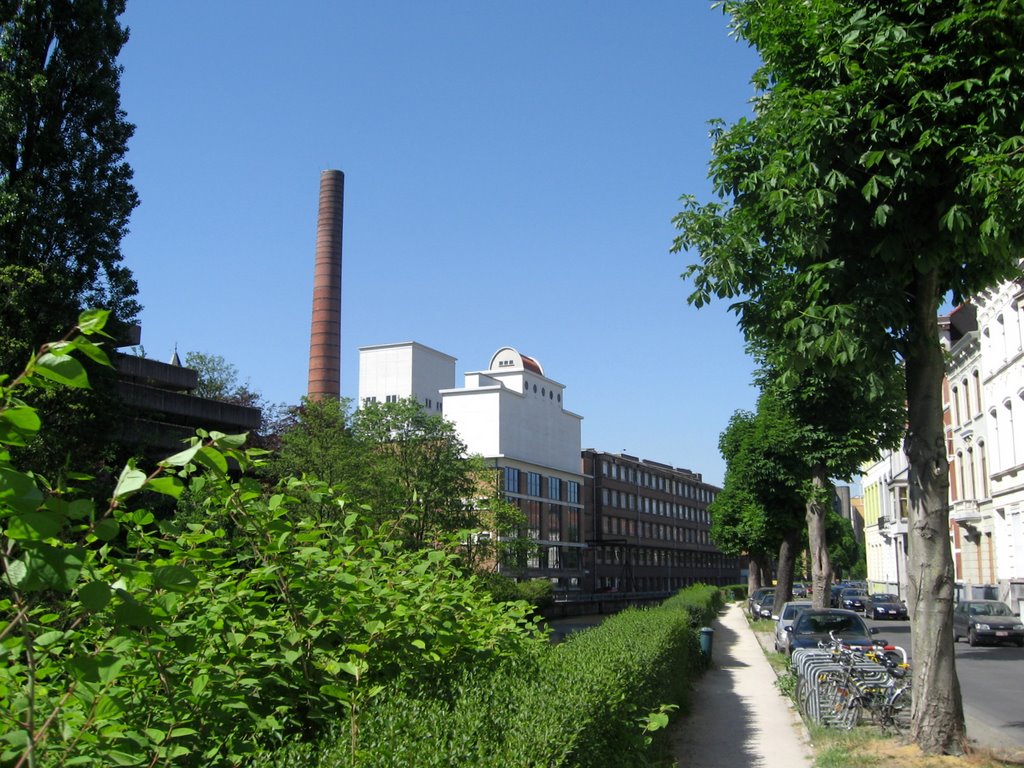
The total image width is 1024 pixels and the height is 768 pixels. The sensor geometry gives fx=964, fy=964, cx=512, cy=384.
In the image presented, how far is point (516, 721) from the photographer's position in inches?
191

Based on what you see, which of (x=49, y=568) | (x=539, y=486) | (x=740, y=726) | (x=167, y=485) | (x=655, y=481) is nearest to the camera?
(x=49, y=568)

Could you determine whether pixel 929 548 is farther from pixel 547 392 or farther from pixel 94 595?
pixel 547 392

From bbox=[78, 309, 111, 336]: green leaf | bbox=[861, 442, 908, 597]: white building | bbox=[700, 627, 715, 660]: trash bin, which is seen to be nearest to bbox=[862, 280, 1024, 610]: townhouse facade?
bbox=[861, 442, 908, 597]: white building

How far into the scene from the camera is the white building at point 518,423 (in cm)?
8231

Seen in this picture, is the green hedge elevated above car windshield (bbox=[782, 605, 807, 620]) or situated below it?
below

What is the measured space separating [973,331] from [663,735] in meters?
41.6

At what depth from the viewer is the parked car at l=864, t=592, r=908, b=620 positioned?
159 ft

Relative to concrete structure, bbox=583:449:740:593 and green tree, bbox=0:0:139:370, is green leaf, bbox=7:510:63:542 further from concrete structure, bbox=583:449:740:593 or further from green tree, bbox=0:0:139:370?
concrete structure, bbox=583:449:740:593

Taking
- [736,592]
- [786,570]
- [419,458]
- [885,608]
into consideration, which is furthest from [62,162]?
[736,592]

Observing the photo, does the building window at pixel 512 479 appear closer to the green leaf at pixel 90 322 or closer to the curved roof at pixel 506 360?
the curved roof at pixel 506 360

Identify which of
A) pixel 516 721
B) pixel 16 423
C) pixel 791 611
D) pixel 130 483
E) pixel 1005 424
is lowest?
pixel 791 611

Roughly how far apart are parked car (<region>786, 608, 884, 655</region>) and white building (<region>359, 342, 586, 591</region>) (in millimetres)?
55609

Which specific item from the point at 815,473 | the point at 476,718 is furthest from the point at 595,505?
the point at 476,718

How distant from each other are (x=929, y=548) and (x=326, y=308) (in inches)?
2135
